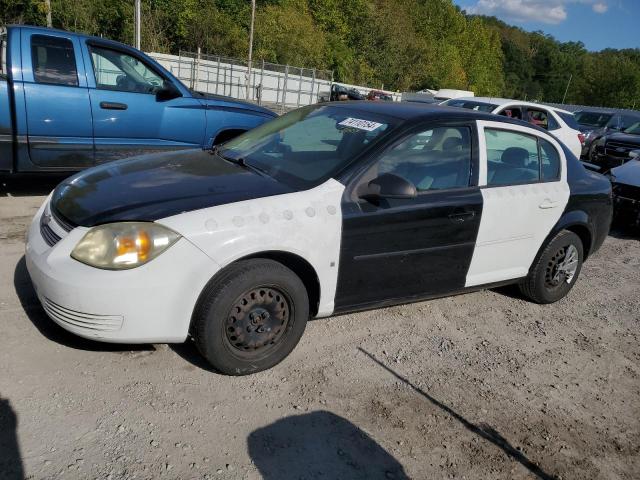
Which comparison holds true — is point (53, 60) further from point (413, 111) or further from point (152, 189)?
point (413, 111)

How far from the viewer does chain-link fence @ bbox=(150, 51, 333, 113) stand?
27.4m

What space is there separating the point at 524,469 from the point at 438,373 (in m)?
0.86

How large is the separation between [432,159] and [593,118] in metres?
16.9

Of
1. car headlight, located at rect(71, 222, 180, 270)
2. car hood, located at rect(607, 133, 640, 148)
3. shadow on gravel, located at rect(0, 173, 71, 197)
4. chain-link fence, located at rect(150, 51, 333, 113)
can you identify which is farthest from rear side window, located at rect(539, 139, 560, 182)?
chain-link fence, located at rect(150, 51, 333, 113)

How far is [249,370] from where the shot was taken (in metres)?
3.09

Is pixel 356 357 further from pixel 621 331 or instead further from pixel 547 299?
pixel 621 331

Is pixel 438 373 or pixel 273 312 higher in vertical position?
pixel 273 312

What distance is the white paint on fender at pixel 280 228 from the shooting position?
279 centimetres

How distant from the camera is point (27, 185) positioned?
6.56 m

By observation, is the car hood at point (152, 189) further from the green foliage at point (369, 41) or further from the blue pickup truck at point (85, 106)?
the green foliage at point (369, 41)

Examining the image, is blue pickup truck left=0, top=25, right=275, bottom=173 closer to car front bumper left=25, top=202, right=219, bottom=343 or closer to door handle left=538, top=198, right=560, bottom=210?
car front bumper left=25, top=202, right=219, bottom=343

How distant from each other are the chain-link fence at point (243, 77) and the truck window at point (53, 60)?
21.4m

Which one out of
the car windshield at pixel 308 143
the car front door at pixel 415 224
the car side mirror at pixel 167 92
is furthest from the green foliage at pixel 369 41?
the car front door at pixel 415 224

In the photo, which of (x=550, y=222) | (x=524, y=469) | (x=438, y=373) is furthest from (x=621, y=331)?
(x=524, y=469)
